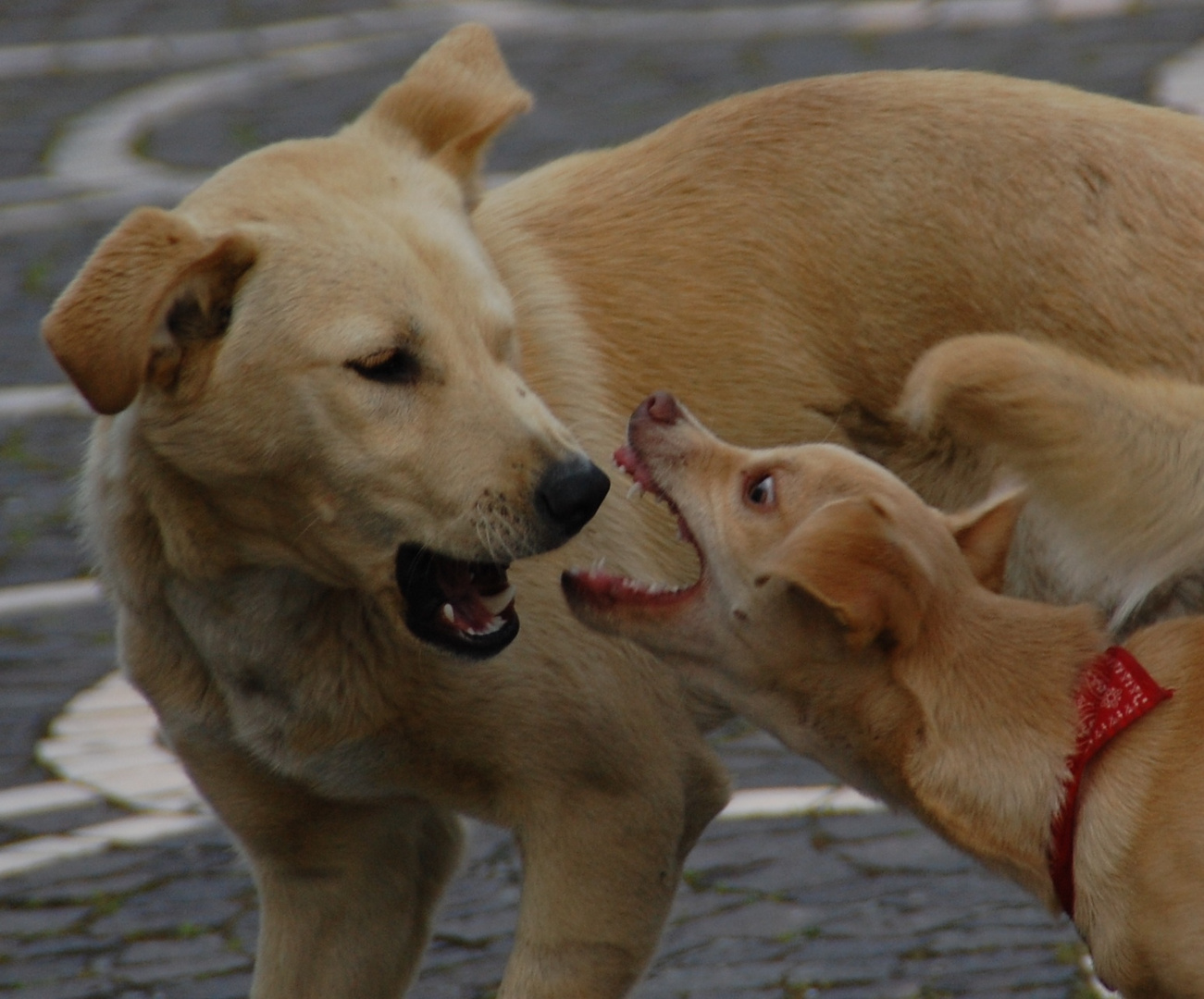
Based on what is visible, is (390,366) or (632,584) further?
(632,584)

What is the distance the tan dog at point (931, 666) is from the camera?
160 inches

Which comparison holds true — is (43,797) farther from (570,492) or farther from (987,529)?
(987,529)

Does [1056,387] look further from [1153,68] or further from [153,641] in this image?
[1153,68]

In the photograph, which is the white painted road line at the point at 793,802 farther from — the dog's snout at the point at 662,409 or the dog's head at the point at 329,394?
the dog's head at the point at 329,394

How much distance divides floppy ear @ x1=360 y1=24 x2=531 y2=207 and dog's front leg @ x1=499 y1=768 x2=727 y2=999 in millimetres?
1371

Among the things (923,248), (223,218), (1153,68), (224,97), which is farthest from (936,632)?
(224,97)

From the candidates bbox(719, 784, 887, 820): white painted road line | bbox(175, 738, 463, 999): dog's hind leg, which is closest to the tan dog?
bbox(175, 738, 463, 999): dog's hind leg

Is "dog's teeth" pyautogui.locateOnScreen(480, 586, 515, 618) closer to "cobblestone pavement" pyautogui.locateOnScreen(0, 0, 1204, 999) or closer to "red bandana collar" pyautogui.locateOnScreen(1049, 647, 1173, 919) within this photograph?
"red bandana collar" pyautogui.locateOnScreen(1049, 647, 1173, 919)

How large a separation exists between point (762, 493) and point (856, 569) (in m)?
0.36

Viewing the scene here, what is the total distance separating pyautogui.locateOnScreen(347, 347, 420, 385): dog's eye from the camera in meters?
4.00

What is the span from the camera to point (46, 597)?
7.75 m

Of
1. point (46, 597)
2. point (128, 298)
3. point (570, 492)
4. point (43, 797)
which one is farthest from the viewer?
point (46, 597)

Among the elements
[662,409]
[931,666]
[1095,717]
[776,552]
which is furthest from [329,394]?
[1095,717]

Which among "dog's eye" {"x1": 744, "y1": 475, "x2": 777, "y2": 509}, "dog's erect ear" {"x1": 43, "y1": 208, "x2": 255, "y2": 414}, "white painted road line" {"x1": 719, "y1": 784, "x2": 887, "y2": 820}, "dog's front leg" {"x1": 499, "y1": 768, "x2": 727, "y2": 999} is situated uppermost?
"dog's erect ear" {"x1": 43, "y1": 208, "x2": 255, "y2": 414}
